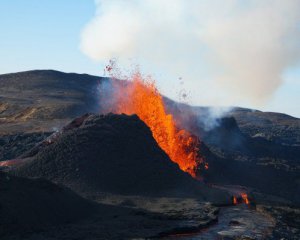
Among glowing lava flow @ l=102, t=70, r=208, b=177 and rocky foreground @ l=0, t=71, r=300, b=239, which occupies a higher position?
glowing lava flow @ l=102, t=70, r=208, b=177

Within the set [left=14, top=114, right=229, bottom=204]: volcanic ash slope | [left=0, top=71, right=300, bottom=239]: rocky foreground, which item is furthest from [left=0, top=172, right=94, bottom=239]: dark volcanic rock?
[left=14, top=114, right=229, bottom=204]: volcanic ash slope

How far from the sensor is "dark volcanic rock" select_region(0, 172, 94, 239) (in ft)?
74.0

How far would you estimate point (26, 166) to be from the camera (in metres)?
34.0

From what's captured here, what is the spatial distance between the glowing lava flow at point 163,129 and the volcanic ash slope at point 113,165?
5.99m

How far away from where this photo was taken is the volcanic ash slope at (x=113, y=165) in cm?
3183

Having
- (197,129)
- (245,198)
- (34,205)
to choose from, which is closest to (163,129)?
(245,198)

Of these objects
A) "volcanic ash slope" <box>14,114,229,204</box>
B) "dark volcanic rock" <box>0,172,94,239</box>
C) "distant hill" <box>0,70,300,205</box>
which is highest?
"distant hill" <box>0,70,300,205</box>

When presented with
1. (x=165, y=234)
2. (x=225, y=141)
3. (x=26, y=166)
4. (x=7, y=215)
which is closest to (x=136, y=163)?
(x=26, y=166)

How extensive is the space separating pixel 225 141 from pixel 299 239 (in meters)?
51.5

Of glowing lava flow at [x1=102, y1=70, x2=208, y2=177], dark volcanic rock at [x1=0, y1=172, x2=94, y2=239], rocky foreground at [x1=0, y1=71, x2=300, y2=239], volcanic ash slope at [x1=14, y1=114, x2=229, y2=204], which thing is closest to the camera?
dark volcanic rock at [x1=0, y1=172, x2=94, y2=239]

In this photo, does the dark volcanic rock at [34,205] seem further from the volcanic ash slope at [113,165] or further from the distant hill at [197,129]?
the distant hill at [197,129]

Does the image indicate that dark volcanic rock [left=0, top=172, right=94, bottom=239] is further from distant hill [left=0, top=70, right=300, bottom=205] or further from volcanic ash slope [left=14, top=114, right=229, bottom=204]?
distant hill [left=0, top=70, right=300, bottom=205]

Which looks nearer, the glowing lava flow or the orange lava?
the orange lava

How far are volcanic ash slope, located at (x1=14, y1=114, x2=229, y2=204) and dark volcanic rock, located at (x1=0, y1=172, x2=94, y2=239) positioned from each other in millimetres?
3606
